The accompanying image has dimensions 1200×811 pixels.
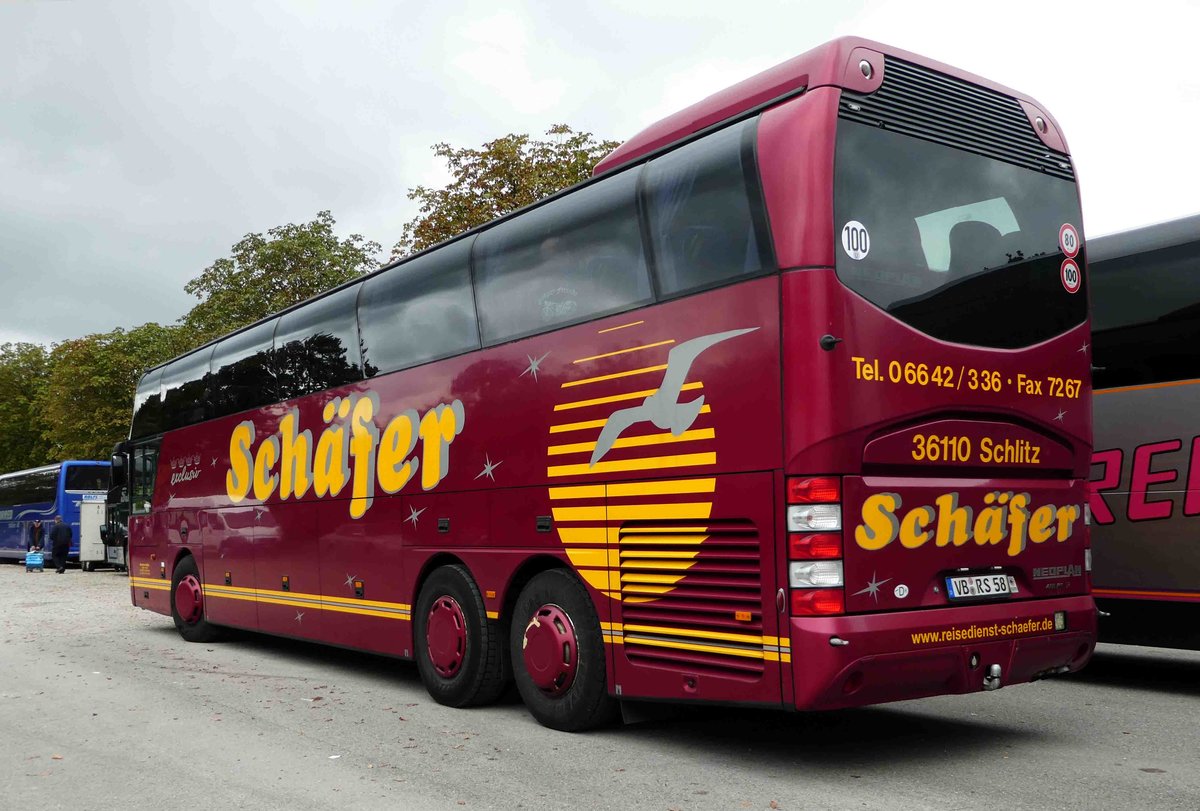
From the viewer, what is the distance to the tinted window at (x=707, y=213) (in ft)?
21.0

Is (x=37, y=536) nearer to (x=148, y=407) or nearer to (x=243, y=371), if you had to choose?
(x=148, y=407)

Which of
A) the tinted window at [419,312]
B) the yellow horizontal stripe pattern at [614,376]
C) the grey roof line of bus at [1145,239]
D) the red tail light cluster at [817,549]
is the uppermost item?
the grey roof line of bus at [1145,239]

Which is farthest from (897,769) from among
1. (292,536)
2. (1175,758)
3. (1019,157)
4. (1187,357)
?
(292,536)

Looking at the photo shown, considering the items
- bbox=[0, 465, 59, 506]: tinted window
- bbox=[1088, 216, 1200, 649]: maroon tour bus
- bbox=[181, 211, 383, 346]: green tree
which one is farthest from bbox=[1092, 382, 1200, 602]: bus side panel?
bbox=[0, 465, 59, 506]: tinted window

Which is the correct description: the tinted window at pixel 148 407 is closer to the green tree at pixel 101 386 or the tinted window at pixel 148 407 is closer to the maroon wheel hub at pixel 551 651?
the maroon wheel hub at pixel 551 651

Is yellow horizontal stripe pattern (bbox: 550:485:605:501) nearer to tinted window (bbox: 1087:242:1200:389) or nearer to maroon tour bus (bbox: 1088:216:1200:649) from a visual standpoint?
tinted window (bbox: 1087:242:1200:389)

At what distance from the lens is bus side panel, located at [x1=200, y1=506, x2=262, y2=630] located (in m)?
12.9

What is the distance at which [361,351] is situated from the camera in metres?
10.7

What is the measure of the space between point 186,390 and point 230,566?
2.79 metres

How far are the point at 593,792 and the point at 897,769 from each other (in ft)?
5.72

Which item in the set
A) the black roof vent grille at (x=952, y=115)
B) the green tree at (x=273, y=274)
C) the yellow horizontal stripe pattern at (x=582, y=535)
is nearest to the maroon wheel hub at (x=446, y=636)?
the yellow horizontal stripe pattern at (x=582, y=535)

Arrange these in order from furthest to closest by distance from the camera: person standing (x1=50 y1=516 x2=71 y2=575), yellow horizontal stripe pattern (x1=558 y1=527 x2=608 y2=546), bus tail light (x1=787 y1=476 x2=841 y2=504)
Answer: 1. person standing (x1=50 y1=516 x2=71 y2=575)
2. yellow horizontal stripe pattern (x1=558 y1=527 x2=608 y2=546)
3. bus tail light (x1=787 y1=476 x2=841 y2=504)

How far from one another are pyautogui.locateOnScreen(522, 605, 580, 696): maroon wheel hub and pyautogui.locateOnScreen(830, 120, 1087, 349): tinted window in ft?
10.1

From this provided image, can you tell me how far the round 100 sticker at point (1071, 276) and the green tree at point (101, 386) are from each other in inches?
2000
